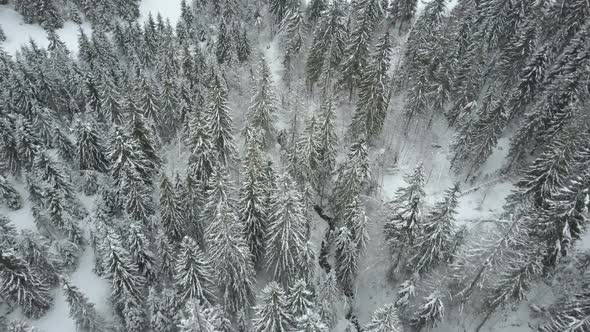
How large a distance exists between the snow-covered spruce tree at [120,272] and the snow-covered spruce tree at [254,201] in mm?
10860

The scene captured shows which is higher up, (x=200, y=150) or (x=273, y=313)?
(x=200, y=150)

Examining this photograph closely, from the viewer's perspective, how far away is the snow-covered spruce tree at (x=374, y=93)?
45344 millimetres

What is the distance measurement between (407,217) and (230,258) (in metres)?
16.4

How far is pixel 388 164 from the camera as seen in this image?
50.7 metres

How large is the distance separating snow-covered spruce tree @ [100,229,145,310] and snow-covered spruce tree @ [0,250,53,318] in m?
8.00

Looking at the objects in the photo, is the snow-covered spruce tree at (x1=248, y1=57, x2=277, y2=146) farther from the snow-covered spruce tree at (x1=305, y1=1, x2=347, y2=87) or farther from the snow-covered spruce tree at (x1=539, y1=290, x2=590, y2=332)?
the snow-covered spruce tree at (x1=539, y1=290, x2=590, y2=332)

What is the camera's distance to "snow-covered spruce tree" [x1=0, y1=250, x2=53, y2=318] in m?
34.2

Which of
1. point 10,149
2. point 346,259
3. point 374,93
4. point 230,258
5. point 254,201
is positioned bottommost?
point 346,259

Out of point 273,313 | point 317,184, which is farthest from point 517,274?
point 317,184

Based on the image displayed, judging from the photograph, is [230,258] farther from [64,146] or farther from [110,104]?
[64,146]

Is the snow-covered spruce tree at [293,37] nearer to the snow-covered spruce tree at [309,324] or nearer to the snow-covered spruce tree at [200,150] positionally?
the snow-covered spruce tree at [200,150]

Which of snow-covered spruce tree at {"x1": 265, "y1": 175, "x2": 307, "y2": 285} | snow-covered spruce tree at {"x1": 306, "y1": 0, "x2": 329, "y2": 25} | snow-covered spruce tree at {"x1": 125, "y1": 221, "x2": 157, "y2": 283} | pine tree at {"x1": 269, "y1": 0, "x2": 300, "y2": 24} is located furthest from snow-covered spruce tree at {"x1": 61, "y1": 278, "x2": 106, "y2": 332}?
snow-covered spruce tree at {"x1": 306, "y1": 0, "x2": 329, "y2": 25}

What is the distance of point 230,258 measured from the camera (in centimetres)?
3130

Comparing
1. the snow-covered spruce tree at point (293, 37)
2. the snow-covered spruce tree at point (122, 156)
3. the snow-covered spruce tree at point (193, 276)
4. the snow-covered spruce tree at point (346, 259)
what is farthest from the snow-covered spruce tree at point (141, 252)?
the snow-covered spruce tree at point (293, 37)
